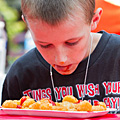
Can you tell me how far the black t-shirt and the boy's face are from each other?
0.28 metres

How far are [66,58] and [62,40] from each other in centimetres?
6

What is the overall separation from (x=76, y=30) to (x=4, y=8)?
702 centimetres

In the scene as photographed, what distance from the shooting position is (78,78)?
1.39 metres

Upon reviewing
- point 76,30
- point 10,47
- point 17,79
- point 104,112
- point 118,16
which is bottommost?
point 104,112

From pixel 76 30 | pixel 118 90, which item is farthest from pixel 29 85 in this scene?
pixel 76 30

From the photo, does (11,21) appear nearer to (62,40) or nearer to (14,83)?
(14,83)

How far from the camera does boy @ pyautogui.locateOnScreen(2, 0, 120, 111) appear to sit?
1032 millimetres

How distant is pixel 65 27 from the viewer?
3.39 feet

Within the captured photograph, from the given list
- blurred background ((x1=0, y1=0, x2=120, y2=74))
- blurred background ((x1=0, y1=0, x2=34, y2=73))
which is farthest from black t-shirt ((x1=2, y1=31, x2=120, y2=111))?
blurred background ((x1=0, y1=0, x2=34, y2=73))

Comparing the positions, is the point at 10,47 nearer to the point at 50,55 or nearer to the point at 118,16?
the point at 118,16

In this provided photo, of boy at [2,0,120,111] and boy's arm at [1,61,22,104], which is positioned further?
boy's arm at [1,61,22,104]

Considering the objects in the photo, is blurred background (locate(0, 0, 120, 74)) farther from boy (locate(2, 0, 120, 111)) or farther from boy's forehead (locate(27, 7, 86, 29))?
boy's forehead (locate(27, 7, 86, 29))

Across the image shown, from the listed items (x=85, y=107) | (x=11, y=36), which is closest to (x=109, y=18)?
(x=85, y=107)

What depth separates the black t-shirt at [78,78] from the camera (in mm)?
1367
